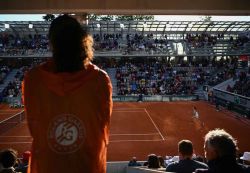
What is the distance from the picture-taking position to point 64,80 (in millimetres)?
1946

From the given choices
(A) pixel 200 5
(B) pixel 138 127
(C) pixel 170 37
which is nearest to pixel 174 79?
(C) pixel 170 37

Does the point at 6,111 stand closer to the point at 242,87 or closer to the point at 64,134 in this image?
the point at 242,87

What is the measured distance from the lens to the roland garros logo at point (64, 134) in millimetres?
1892

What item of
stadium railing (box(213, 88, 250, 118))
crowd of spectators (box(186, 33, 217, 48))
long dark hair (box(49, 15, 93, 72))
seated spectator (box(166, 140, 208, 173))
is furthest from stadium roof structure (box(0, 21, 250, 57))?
long dark hair (box(49, 15, 93, 72))

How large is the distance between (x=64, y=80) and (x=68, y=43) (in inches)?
8.9

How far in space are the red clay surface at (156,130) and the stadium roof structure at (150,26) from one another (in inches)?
497

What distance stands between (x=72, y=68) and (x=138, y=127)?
66.3ft

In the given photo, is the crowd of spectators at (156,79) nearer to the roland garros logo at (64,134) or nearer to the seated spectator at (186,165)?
the seated spectator at (186,165)

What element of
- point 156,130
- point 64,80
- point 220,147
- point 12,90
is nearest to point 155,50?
point 12,90

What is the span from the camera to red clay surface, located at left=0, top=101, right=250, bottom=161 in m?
17.2

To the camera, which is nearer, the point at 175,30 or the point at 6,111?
the point at 6,111

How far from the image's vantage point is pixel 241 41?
42375 mm

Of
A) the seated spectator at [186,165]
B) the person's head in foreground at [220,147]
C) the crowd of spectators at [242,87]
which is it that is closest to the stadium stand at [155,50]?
the crowd of spectators at [242,87]

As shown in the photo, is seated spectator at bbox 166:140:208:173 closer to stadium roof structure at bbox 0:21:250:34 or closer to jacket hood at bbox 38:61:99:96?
jacket hood at bbox 38:61:99:96
